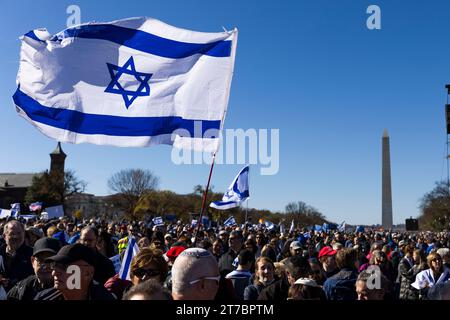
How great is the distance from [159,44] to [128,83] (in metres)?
0.75

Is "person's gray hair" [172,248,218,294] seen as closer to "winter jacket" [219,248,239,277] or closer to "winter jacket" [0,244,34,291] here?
"winter jacket" [0,244,34,291]

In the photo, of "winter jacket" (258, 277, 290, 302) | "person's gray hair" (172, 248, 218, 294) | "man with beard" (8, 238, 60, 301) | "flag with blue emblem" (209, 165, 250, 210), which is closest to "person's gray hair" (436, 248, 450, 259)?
"winter jacket" (258, 277, 290, 302)

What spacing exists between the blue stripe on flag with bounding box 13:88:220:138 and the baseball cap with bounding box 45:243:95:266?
96.9 inches

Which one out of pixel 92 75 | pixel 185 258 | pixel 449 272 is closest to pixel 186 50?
pixel 92 75

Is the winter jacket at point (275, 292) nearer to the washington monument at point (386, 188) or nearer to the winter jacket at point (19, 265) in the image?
the winter jacket at point (19, 265)

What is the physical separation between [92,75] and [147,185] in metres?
88.5

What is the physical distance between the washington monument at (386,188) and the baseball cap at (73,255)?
52114 millimetres

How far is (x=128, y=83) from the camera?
5.93 meters

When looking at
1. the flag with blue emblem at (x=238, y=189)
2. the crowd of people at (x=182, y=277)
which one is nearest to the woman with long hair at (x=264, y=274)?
the crowd of people at (x=182, y=277)

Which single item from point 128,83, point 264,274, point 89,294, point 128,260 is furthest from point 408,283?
point 89,294

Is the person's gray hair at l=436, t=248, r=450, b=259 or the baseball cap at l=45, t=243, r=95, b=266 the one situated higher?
the baseball cap at l=45, t=243, r=95, b=266

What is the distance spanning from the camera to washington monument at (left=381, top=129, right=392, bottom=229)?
51.9 meters

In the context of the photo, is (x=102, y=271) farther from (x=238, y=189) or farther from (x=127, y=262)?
(x=238, y=189)
